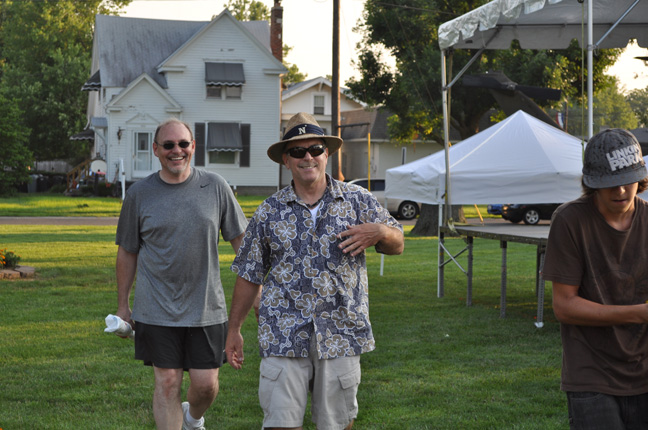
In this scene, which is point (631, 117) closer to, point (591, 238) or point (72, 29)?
point (72, 29)

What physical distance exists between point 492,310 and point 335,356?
7.83 metres

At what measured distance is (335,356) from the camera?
4.27m

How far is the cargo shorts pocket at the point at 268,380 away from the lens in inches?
170

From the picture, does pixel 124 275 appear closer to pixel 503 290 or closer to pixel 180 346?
pixel 180 346

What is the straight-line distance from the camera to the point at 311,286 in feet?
14.1

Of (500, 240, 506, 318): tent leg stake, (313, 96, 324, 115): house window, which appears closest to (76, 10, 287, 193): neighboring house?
(313, 96, 324, 115): house window

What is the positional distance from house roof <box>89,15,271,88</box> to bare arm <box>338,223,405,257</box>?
131 ft

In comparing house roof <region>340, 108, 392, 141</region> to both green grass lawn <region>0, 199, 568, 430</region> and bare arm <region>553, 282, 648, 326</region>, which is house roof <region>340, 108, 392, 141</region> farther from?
bare arm <region>553, 282, 648, 326</region>

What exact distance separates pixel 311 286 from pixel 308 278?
0.14 ft

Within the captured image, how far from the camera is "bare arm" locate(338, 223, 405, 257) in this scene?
425 centimetres

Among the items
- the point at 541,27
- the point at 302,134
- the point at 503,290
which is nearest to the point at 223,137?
the point at 541,27

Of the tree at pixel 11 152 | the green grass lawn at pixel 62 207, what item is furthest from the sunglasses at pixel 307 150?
the tree at pixel 11 152

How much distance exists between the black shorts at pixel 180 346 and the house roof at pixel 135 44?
3858 cm

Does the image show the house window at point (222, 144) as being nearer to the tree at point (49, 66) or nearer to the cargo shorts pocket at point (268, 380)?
the tree at point (49, 66)
